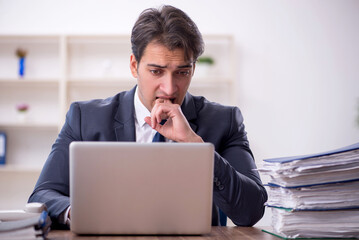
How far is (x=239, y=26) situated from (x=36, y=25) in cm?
197

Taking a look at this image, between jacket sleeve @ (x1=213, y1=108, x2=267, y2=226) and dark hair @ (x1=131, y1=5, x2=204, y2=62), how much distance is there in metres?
0.44

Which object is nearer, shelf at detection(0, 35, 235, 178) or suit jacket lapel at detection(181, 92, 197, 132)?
suit jacket lapel at detection(181, 92, 197, 132)

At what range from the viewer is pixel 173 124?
59.5 inches

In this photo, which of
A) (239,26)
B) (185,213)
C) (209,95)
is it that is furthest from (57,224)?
(239,26)

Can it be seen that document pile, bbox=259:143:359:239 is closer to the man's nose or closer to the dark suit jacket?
the dark suit jacket

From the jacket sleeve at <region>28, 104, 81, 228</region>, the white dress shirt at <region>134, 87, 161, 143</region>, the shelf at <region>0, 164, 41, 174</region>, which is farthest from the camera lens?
the shelf at <region>0, 164, 41, 174</region>

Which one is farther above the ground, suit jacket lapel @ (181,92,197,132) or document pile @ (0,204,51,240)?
suit jacket lapel @ (181,92,197,132)

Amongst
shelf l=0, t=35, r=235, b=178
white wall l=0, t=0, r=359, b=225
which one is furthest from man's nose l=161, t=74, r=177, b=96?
white wall l=0, t=0, r=359, b=225

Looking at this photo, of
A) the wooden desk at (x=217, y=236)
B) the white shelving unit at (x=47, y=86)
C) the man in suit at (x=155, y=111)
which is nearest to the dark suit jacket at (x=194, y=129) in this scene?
the man in suit at (x=155, y=111)

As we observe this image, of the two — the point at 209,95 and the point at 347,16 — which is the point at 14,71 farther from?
the point at 347,16

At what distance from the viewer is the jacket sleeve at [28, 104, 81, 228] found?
4.83ft

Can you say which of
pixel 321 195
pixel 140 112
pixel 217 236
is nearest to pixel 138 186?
pixel 217 236

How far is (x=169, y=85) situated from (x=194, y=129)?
0.73 ft

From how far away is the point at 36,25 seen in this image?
428 centimetres
